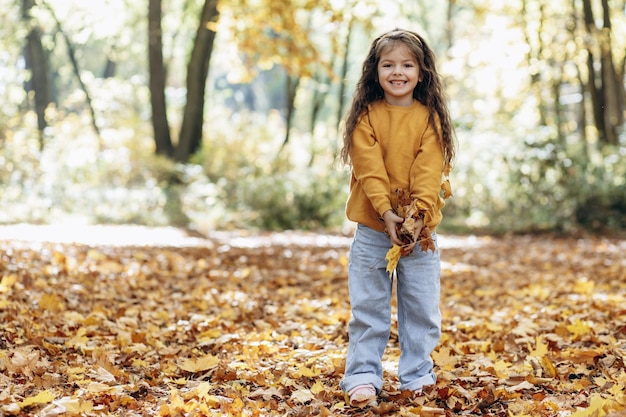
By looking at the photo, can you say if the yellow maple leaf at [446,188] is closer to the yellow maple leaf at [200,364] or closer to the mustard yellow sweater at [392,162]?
the mustard yellow sweater at [392,162]

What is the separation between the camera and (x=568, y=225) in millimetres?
12422

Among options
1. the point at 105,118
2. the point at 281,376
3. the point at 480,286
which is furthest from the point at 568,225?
the point at 105,118

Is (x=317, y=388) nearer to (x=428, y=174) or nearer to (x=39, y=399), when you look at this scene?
(x=428, y=174)

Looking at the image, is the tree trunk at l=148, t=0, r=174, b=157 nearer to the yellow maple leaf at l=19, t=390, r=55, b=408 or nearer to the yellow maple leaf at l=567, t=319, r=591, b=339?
the yellow maple leaf at l=567, t=319, r=591, b=339

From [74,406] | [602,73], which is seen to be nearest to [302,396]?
[74,406]

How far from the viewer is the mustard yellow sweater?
3.25 meters

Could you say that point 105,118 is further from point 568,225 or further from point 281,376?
point 281,376

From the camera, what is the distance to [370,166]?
10.8 ft

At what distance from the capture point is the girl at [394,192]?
3.28 m

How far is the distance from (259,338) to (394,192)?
5.77 ft

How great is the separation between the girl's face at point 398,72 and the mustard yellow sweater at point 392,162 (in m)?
0.08

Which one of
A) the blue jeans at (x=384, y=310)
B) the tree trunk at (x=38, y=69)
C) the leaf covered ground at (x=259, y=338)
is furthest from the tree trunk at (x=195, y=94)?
the blue jeans at (x=384, y=310)

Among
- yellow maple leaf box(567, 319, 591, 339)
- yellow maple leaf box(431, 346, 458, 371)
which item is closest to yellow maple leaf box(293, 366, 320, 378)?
yellow maple leaf box(431, 346, 458, 371)

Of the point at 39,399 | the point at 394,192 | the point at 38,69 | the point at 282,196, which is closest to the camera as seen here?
the point at 39,399
